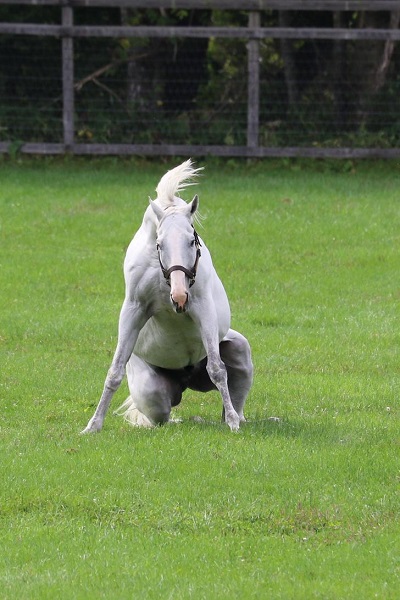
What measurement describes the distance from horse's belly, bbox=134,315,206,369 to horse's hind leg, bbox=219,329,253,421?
0.29 m

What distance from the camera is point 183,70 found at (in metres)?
20.5

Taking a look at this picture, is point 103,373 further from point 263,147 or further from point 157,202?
point 263,147

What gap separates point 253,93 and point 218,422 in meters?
11.2

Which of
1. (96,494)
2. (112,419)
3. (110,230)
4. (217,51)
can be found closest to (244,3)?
(217,51)

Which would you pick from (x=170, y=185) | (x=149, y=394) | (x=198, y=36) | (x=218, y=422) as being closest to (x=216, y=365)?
(x=149, y=394)

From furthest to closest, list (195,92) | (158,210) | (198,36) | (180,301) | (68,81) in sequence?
(195,92) → (68,81) → (198,36) → (158,210) → (180,301)

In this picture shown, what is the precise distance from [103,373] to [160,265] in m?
2.84

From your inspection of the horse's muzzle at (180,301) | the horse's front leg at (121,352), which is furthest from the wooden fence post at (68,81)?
the horse's muzzle at (180,301)

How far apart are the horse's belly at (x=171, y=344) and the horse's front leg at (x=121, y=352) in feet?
0.59

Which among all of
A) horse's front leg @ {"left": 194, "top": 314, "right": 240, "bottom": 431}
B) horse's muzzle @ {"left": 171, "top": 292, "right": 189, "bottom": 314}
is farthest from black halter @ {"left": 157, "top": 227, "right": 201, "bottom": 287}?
horse's front leg @ {"left": 194, "top": 314, "right": 240, "bottom": 431}

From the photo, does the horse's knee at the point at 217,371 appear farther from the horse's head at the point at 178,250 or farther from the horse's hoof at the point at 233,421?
the horse's head at the point at 178,250

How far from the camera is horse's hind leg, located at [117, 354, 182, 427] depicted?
853 cm

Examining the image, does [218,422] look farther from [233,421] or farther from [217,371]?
[217,371]

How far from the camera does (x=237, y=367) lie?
890 cm
